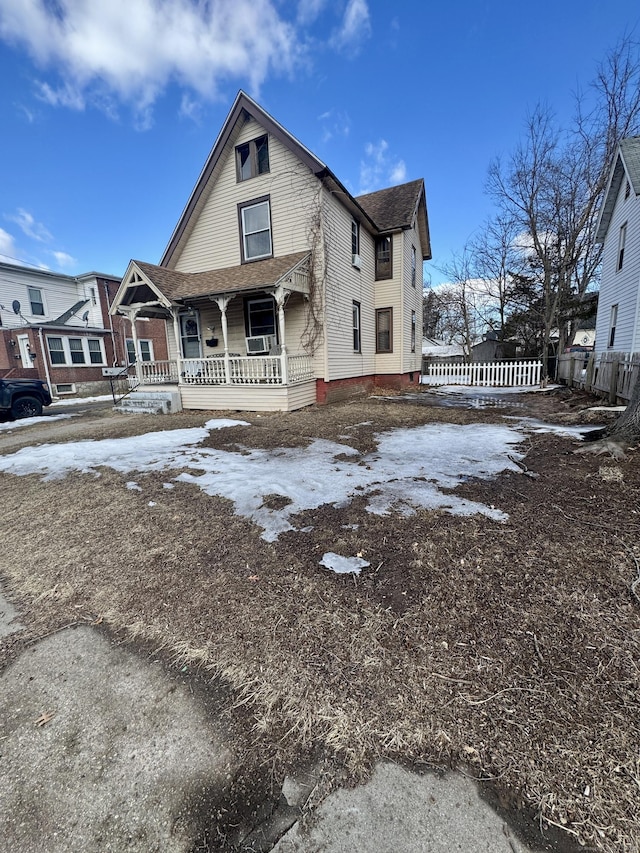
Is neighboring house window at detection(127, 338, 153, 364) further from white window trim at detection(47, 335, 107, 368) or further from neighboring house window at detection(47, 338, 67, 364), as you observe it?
neighboring house window at detection(47, 338, 67, 364)

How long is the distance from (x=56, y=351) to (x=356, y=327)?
17.3m

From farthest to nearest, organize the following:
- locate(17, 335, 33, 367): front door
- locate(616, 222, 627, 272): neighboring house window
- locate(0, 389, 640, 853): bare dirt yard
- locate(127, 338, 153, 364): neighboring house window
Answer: locate(127, 338, 153, 364): neighboring house window, locate(17, 335, 33, 367): front door, locate(616, 222, 627, 272): neighboring house window, locate(0, 389, 640, 853): bare dirt yard

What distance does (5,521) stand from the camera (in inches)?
155

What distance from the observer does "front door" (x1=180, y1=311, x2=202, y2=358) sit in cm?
1331

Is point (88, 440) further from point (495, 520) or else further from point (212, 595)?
point (495, 520)

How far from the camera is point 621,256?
13.6m

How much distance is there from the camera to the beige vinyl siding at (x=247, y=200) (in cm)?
1113

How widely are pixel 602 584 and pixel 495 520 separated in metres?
0.97

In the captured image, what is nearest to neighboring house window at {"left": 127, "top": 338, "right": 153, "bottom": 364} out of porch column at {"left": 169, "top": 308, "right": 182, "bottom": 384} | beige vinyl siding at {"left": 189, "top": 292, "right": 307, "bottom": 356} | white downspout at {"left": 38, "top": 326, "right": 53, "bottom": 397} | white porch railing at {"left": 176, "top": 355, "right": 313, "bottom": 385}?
white downspout at {"left": 38, "top": 326, "right": 53, "bottom": 397}

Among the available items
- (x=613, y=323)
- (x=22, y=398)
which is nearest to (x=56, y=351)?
(x=22, y=398)

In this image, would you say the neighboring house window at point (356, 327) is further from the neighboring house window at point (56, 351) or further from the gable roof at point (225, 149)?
the neighboring house window at point (56, 351)

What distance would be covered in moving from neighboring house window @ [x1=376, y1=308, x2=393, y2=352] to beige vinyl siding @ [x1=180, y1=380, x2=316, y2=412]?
572 centimetres

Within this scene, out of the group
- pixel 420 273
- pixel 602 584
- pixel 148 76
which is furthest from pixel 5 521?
pixel 420 273

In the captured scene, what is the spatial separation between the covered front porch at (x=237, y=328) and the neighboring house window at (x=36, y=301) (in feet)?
52.2
